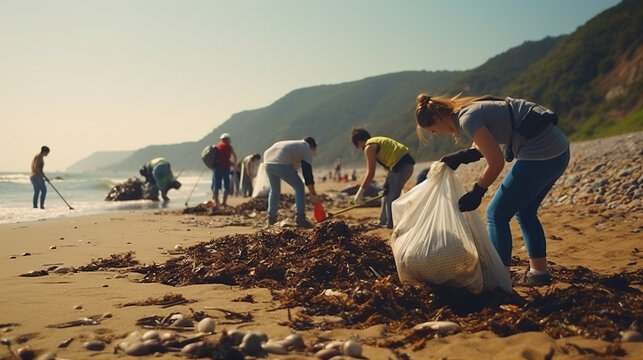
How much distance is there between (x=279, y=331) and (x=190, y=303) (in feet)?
2.98

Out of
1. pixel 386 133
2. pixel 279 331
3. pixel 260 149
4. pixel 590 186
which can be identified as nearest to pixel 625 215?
pixel 590 186

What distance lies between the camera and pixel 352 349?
230 cm

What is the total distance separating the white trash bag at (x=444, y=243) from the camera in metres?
3.09

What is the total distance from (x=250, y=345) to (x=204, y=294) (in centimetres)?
139

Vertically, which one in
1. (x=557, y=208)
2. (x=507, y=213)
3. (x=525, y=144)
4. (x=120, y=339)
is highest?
(x=525, y=144)

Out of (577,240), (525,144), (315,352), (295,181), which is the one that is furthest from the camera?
(295,181)

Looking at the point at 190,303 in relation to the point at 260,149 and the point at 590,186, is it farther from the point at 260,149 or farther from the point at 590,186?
the point at 260,149

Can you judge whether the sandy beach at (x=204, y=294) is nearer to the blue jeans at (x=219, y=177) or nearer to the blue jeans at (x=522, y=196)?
the blue jeans at (x=522, y=196)

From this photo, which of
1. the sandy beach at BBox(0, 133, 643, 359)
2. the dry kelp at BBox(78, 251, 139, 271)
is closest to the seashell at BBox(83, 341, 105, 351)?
the sandy beach at BBox(0, 133, 643, 359)

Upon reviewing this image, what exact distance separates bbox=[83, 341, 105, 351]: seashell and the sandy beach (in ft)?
0.08

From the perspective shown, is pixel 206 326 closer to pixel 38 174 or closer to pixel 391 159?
pixel 391 159

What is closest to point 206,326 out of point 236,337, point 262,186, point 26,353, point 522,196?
point 236,337

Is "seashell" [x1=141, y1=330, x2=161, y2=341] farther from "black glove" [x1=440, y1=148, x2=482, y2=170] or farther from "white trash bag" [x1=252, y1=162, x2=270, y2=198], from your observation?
"white trash bag" [x1=252, y1=162, x2=270, y2=198]

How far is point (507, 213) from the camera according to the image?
11.7 ft
